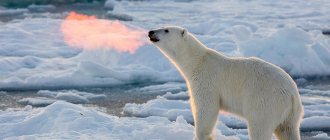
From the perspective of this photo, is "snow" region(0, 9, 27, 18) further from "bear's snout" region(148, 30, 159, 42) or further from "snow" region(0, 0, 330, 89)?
"bear's snout" region(148, 30, 159, 42)

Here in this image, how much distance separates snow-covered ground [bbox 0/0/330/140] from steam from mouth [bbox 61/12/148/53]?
0.67 feet

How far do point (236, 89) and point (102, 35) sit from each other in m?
7.80

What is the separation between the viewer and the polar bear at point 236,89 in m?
4.30

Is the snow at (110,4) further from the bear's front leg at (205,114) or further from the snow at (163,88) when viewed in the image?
the bear's front leg at (205,114)

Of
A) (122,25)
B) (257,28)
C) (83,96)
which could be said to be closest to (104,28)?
(122,25)

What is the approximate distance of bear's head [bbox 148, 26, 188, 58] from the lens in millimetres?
4777

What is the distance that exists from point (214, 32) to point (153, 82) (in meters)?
4.56

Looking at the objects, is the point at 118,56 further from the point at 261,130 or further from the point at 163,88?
the point at 261,130

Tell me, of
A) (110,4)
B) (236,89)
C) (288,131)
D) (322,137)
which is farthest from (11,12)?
(288,131)

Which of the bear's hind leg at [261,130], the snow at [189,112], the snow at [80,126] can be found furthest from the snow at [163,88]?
the bear's hind leg at [261,130]

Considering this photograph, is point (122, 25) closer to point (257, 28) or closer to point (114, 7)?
point (257, 28)

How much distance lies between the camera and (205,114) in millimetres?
4598

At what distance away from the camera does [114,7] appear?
20.4 meters

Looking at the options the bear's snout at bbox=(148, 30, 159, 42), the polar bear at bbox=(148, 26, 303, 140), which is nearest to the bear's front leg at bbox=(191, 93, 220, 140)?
the polar bear at bbox=(148, 26, 303, 140)
